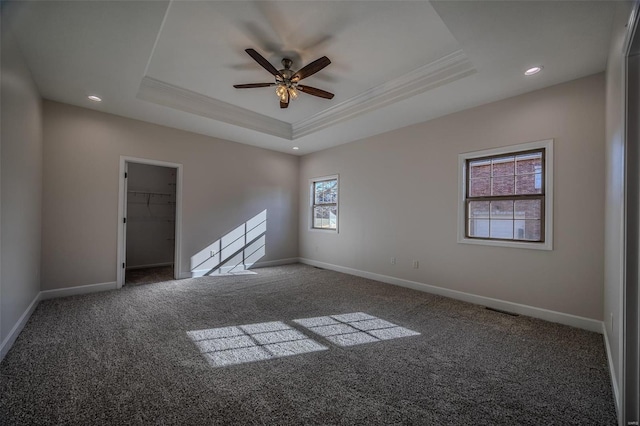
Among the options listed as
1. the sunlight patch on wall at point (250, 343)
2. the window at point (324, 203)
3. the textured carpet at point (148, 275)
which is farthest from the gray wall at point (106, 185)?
the sunlight patch on wall at point (250, 343)

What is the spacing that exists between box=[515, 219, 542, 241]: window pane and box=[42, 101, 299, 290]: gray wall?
4667mm

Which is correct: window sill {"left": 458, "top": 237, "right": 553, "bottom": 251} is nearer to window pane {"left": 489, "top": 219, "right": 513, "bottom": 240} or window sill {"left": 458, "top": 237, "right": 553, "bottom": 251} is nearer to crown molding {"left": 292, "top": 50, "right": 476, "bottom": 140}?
window pane {"left": 489, "top": 219, "right": 513, "bottom": 240}

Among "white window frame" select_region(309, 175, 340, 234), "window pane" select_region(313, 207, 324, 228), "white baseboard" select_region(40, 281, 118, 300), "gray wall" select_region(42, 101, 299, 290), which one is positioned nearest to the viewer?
"white baseboard" select_region(40, 281, 118, 300)

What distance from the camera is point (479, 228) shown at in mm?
3773

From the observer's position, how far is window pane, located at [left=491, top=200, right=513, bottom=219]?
3.48 m

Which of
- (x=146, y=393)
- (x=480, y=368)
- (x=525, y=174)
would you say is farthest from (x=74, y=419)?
(x=525, y=174)

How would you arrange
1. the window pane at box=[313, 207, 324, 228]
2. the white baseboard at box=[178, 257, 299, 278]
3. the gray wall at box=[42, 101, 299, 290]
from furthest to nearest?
the window pane at box=[313, 207, 324, 228], the white baseboard at box=[178, 257, 299, 278], the gray wall at box=[42, 101, 299, 290]

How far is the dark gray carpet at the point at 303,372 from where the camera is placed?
5.27 feet

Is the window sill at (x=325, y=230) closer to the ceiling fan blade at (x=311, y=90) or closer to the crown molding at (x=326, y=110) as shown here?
the crown molding at (x=326, y=110)

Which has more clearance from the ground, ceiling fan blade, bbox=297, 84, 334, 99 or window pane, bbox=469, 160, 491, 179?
ceiling fan blade, bbox=297, 84, 334, 99

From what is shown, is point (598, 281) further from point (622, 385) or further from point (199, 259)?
point (199, 259)

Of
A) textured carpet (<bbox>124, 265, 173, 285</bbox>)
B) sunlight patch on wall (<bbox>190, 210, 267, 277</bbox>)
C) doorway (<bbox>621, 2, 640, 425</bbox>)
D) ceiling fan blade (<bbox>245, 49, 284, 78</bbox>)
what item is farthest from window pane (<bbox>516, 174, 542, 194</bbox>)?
textured carpet (<bbox>124, 265, 173, 285</bbox>)

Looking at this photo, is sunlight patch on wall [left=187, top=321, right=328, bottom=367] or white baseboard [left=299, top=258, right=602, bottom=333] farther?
white baseboard [left=299, top=258, right=602, bottom=333]

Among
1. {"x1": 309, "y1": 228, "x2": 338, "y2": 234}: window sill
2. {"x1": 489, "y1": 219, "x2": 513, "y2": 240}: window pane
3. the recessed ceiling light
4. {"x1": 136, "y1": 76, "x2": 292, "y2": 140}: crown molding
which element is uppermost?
{"x1": 136, "y1": 76, "x2": 292, "y2": 140}: crown molding
